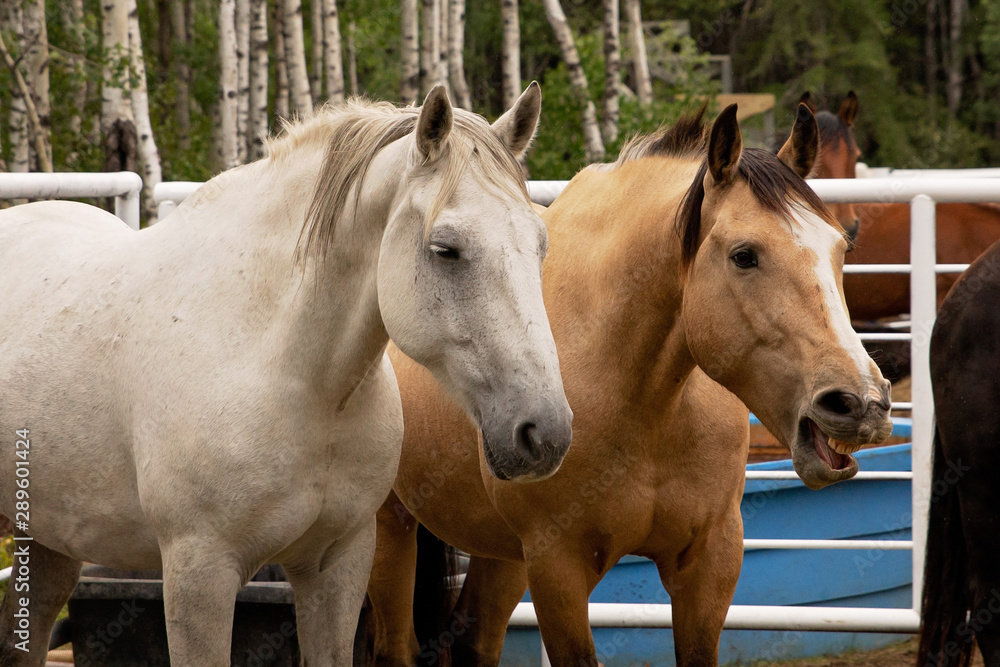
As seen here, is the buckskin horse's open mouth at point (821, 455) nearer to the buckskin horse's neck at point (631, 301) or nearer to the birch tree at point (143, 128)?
the buckskin horse's neck at point (631, 301)

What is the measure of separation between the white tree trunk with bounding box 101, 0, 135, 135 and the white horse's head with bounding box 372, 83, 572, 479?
896 centimetres

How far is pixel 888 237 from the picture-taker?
6316 millimetres

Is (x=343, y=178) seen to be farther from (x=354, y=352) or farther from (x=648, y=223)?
(x=648, y=223)

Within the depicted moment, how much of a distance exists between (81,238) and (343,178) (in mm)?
821

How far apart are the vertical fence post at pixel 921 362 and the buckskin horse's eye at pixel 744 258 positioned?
1.61m

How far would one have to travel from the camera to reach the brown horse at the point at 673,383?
2.09 m

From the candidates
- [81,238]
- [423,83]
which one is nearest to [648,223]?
[81,238]

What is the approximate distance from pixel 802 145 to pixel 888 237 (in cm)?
428

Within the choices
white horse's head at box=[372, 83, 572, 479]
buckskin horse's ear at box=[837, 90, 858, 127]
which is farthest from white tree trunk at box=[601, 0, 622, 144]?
white horse's head at box=[372, 83, 572, 479]

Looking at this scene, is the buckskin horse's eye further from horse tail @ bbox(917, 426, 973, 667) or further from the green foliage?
the green foliage

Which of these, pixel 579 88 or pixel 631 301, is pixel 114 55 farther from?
pixel 631 301

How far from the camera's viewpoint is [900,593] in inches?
175

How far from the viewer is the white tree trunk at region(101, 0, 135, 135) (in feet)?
32.4

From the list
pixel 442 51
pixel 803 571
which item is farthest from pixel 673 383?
pixel 442 51
